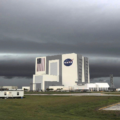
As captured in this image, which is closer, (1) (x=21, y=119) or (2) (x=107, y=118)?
(1) (x=21, y=119)

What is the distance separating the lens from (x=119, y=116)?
2636 cm

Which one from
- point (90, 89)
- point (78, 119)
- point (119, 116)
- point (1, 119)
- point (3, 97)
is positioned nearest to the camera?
point (1, 119)

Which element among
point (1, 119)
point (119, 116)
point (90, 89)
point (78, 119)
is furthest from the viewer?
point (90, 89)

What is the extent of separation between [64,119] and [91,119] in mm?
3709

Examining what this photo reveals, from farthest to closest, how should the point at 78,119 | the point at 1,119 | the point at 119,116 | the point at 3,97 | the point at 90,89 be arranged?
1. the point at 90,89
2. the point at 3,97
3. the point at 119,116
4. the point at 78,119
5. the point at 1,119

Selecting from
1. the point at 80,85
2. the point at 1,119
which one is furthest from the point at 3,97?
the point at 80,85

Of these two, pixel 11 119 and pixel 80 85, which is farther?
pixel 80 85

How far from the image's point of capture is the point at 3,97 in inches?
2613

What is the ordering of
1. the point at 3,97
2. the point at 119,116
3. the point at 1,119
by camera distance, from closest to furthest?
the point at 1,119 → the point at 119,116 → the point at 3,97

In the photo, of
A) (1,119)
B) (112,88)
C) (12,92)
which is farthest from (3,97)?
(112,88)

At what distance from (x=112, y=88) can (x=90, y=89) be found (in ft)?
81.2

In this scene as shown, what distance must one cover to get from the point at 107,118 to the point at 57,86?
176m

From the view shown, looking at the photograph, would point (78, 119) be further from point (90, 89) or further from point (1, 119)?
point (90, 89)

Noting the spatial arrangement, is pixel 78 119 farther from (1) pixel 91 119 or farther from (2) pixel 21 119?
(2) pixel 21 119
